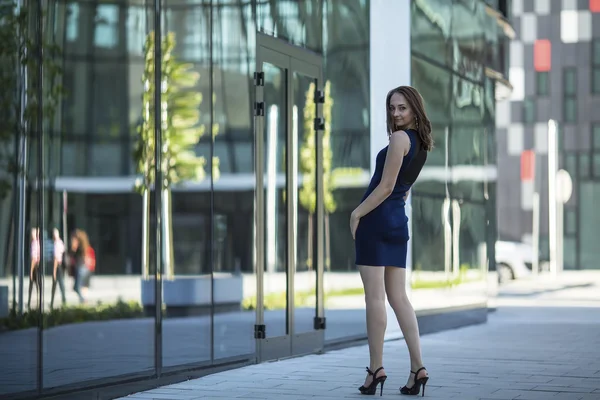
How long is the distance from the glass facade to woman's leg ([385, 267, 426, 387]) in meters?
1.81

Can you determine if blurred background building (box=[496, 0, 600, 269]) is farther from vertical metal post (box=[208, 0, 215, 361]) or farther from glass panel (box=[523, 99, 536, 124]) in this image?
vertical metal post (box=[208, 0, 215, 361])

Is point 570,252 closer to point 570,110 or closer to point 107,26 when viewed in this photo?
point 570,110

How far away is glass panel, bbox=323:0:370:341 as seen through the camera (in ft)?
38.7

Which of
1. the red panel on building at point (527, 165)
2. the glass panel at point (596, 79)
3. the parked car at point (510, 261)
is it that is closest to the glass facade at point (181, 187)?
the parked car at point (510, 261)

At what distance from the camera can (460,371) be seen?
9570 millimetres

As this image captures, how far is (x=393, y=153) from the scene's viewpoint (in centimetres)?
766

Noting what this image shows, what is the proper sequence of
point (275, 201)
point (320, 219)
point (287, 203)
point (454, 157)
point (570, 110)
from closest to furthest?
point (275, 201) < point (287, 203) < point (320, 219) < point (454, 157) < point (570, 110)

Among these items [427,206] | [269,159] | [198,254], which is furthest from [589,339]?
[198,254]

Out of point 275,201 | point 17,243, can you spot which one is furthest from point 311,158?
point 17,243

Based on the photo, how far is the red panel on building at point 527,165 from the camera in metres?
61.0

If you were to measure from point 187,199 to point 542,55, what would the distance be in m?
54.9

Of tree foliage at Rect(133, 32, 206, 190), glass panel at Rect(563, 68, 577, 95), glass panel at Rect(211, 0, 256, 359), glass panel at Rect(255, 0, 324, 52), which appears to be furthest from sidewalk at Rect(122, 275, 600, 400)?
glass panel at Rect(563, 68, 577, 95)

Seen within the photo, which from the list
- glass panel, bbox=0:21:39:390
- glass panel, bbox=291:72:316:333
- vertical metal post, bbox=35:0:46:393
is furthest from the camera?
glass panel, bbox=291:72:316:333

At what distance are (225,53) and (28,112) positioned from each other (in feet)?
9.37
